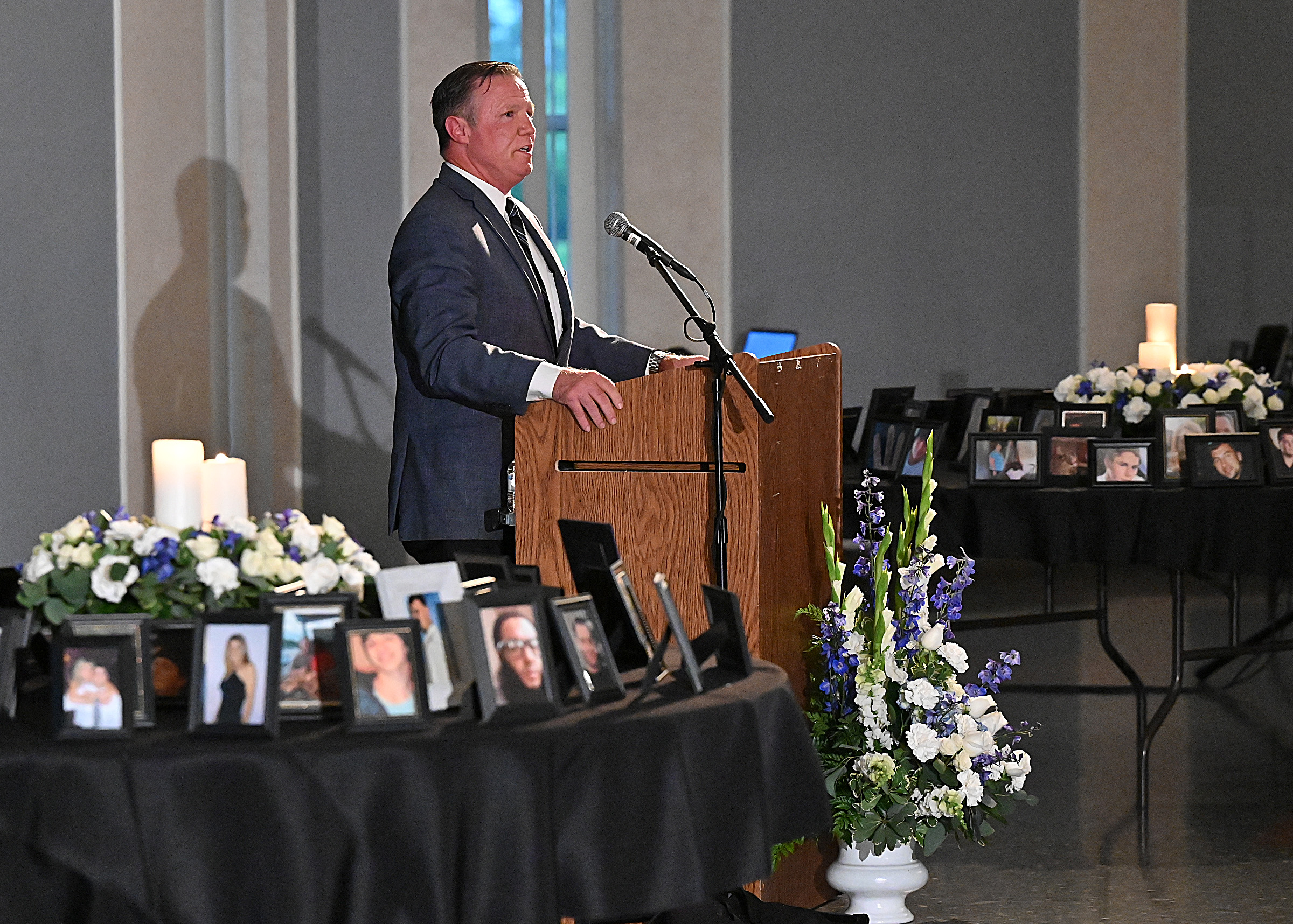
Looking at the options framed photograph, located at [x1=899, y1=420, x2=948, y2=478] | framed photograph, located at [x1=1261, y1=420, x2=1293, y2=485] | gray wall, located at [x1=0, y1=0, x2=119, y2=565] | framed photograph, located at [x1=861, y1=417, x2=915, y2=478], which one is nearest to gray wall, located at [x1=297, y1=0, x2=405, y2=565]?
gray wall, located at [x1=0, y1=0, x2=119, y2=565]

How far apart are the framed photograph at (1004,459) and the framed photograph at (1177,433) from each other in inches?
13.5

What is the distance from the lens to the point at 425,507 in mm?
3066

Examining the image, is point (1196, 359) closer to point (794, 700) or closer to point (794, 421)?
point (794, 421)

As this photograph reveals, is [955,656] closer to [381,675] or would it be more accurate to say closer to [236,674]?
[381,675]

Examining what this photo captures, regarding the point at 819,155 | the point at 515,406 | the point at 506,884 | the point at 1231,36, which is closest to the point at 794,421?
the point at 515,406

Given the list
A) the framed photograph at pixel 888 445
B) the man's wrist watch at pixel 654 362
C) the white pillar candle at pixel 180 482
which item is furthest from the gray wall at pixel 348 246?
the white pillar candle at pixel 180 482

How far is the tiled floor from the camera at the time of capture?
343cm

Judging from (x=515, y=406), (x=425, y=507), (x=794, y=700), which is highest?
(x=515, y=406)

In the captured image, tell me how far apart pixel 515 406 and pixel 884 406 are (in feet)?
12.0

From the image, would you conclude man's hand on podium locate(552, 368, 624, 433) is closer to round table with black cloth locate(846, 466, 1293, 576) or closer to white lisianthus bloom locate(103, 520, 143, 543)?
white lisianthus bloom locate(103, 520, 143, 543)

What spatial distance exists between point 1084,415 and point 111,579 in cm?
367

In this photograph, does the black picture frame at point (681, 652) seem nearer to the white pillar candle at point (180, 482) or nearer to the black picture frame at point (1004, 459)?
the white pillar candle at point (180, 482)

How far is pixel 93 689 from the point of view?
72.5 inches

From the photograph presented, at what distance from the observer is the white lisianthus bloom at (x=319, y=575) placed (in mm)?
2039
